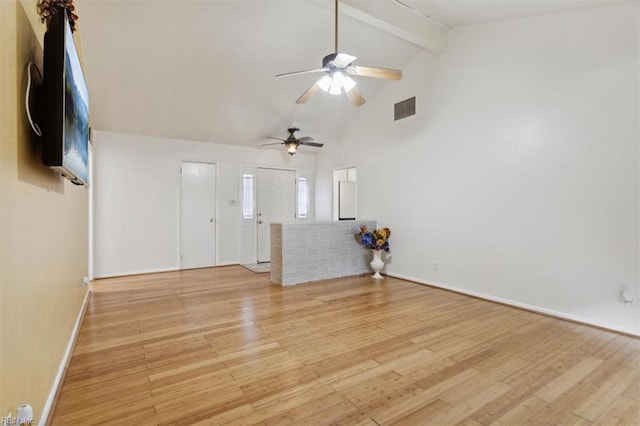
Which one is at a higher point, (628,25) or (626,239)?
(628,25)

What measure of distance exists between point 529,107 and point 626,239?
1740mm

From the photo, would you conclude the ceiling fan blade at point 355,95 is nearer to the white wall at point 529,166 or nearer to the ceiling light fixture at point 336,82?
the ceiling light fixture at point 336,82

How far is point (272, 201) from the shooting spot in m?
7.21

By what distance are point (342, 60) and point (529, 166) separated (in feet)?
8.54

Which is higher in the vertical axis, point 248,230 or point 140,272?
point 248,230

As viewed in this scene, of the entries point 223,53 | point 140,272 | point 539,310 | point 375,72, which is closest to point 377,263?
point 539,310

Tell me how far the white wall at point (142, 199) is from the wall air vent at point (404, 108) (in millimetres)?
3473

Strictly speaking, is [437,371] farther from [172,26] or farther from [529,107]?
[172,26]

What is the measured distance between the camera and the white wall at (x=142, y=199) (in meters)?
5.37

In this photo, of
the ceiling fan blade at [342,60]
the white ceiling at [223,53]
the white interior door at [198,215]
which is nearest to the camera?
the ceiling fan blade at [342,60]

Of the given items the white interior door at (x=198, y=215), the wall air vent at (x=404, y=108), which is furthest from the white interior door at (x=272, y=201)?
the wall air vent at (x=404, y=108)

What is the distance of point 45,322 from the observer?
1776 millimetres

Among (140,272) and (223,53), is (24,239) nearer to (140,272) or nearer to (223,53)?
(223,53)

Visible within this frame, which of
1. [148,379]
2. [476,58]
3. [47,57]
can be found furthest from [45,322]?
[476,58]
